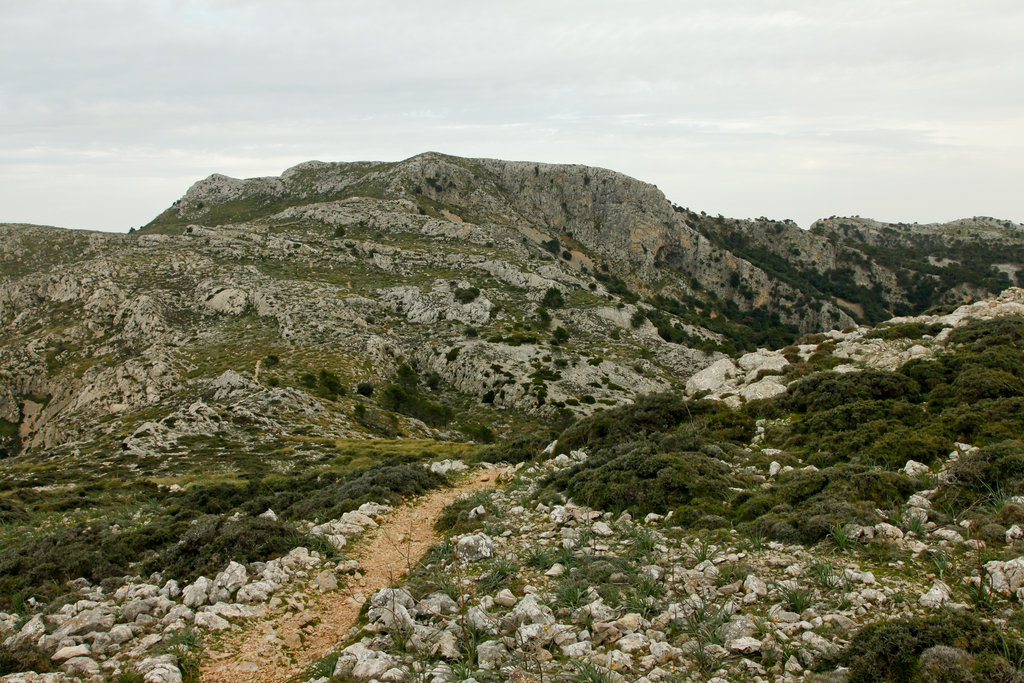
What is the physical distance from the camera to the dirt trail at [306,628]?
865 cm

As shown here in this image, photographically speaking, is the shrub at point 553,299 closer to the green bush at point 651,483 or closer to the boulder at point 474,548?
the green bush at point 651,483

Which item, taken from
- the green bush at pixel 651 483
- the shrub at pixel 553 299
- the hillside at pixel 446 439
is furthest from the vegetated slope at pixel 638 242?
the green bush at pixel 651 483

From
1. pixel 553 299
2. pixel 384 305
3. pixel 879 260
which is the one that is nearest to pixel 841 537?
pixel 384 305

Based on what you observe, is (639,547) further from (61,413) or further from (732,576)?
(61,413)

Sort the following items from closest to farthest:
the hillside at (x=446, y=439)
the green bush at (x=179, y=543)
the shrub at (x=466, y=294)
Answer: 1. the hillside at (x=446, y=439)
2. the green bush at (x=179, y=543)
3. the shrub at (x=466, y=294)

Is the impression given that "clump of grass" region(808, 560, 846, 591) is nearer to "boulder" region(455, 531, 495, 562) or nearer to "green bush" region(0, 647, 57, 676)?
"boulder" region(455, 531, 495, 562)

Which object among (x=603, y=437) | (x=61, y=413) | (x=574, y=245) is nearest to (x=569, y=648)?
(x=603, y=437)

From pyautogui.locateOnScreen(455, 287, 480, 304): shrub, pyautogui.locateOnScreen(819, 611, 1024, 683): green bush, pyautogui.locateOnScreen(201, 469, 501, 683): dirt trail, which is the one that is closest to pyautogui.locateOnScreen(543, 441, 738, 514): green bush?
pyautogui.locateOnScreen(201, 469, 501, 683): dirt trail

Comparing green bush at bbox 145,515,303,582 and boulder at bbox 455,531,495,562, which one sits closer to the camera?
boulder at bbox 455,531,495,562

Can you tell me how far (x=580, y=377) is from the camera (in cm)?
6022

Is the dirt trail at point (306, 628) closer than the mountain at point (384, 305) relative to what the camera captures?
Yes

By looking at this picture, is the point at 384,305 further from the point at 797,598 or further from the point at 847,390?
the point at 797,598

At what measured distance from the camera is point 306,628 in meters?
10.1

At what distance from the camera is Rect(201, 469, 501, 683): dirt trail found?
8.65 meters
